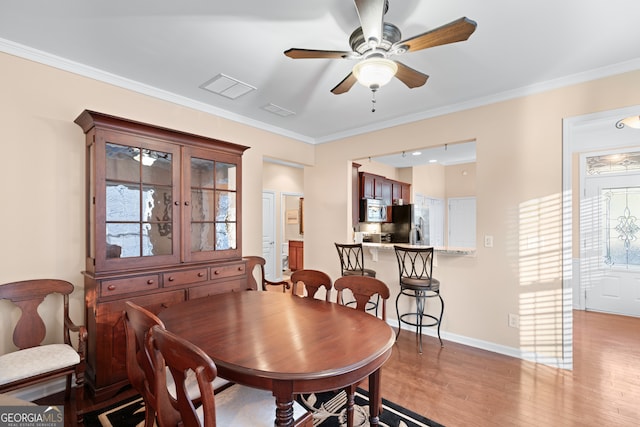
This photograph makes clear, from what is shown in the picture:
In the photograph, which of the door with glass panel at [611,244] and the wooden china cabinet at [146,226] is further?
the door with glass panel at [611,244]

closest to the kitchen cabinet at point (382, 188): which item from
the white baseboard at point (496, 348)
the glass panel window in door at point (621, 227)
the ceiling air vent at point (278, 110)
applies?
the ceiling air vent at point (278, 110)

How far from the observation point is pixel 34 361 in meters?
1.90

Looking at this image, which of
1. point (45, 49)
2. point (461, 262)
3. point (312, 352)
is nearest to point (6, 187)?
point (45, 49)

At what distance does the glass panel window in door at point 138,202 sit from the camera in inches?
94.3

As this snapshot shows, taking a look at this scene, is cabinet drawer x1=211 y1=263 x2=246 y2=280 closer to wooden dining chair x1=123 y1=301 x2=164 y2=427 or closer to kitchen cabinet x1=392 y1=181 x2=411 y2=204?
wooden dining chair x1=123 y1=301 x2=164 y2=427

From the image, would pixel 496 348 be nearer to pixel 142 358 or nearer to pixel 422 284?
pixel 422 284

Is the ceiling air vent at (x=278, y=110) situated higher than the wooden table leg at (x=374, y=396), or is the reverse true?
the ceiling air vent at (x=278, y=110)

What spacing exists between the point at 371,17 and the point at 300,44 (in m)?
0.84

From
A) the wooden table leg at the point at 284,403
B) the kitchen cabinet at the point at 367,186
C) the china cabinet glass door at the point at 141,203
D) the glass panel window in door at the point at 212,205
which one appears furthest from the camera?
the kitchen cabinet at the point at 367,186

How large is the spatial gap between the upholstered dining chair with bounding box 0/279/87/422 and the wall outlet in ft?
12.4

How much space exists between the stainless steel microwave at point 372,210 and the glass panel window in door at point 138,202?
3654 millimetres

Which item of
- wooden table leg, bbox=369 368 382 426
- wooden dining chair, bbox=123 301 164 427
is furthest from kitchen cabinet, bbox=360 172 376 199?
wooden dining chair, bbox=123 301 164 427

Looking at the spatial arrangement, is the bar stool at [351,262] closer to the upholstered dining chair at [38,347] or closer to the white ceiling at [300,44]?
the white ceiling at [300,44]

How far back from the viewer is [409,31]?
2033 mm
